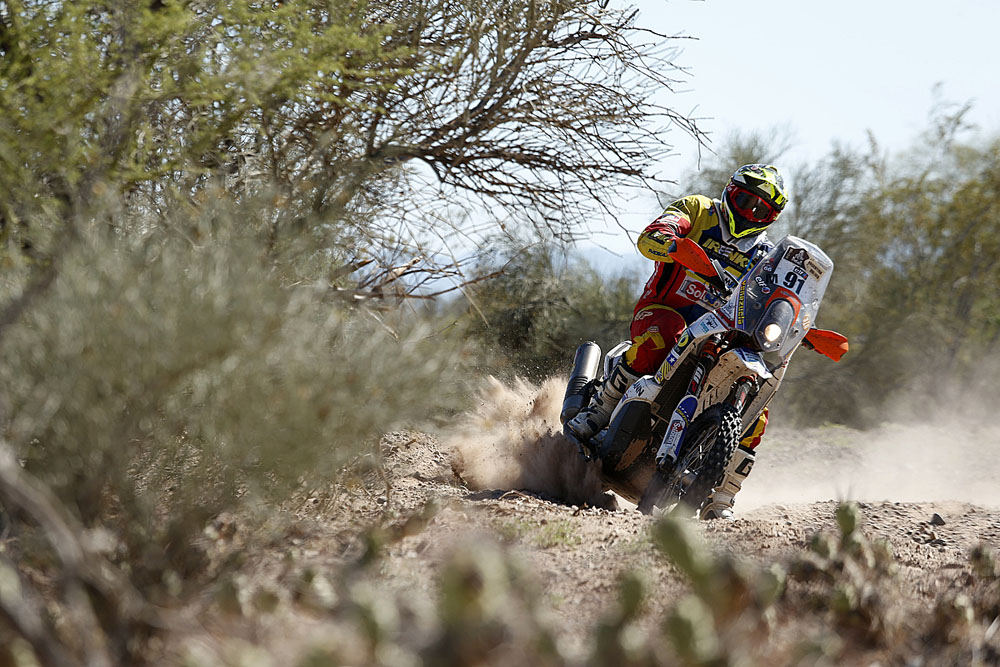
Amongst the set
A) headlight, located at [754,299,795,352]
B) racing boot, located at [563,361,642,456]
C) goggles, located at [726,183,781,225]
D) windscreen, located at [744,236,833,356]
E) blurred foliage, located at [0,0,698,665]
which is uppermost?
goggles, located at [726,183,781,225]

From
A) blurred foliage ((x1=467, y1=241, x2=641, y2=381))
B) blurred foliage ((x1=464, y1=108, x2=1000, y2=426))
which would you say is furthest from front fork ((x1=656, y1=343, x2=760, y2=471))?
blurred foliage ((x1=464, y1=108, x2=1000, y2=426))

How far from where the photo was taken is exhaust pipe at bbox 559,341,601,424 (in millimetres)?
5895

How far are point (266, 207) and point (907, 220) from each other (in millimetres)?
17897

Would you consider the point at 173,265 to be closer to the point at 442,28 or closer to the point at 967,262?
the point at 442,28

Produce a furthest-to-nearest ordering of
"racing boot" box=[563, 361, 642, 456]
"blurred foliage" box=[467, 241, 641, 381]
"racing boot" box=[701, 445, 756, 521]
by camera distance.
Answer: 1. "blurred foliage" box=[467, 241, 641, 381]
2. "racing boot" box=[563, 361, 642, 456]
3. "racing boot" box=[701, 445, 756, 521]

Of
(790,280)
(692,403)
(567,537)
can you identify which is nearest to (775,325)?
(790,280)

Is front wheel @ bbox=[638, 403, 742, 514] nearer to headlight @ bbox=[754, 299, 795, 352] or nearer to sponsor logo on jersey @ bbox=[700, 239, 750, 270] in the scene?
headlight @ bbox=[754, 299, 795, 352]

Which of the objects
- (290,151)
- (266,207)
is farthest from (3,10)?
(290,151)

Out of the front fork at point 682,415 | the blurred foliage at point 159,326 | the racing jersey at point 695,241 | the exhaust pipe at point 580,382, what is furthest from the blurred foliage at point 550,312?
the blurred foliage at point 159,326

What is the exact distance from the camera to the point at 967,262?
18500mm

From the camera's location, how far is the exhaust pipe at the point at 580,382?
5895mm

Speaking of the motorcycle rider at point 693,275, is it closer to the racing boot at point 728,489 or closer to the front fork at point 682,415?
the racing boot at point 728,489

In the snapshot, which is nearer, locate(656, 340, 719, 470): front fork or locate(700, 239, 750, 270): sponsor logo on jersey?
locate(656, 340, 719, 470): front fork

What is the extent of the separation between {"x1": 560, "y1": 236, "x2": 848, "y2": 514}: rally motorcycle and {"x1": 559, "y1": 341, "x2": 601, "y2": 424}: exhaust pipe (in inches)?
28.8
